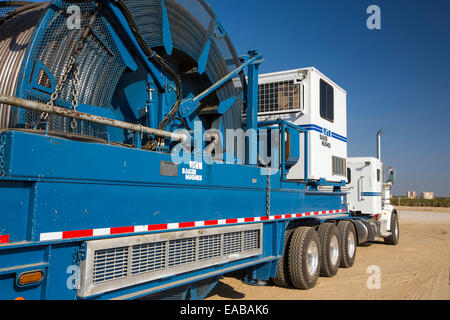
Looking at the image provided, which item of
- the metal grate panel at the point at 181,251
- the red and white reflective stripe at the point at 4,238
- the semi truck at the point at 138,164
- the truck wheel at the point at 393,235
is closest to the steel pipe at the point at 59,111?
the semi truck at the point at 138,164

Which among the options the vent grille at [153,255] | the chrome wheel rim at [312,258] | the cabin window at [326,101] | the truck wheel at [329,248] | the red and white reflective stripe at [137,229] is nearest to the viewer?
the red and white reflective stripe at [137,229]

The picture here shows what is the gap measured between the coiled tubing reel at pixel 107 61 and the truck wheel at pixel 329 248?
3289 mm

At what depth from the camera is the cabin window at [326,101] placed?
8.55 metres

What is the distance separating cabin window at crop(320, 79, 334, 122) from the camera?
855 centimetres

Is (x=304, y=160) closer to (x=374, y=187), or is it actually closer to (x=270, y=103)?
(x=270, y=103)

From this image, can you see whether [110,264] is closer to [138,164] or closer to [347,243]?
[138,164]

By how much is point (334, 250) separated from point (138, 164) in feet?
18.8

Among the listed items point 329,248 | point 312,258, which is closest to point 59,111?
point 312,258

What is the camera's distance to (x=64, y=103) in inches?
157

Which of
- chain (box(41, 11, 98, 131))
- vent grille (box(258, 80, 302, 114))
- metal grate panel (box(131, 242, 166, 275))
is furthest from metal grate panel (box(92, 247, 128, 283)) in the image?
vent grille (box(258, 80, 302, 114))

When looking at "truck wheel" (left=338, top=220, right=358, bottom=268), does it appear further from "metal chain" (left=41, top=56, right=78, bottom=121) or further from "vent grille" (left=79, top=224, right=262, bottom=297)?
"metal chain" (left=41, top=56, right=78, bottom=121)

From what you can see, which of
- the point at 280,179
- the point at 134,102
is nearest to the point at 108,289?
the point at 134,102

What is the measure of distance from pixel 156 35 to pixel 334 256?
18.3 ft

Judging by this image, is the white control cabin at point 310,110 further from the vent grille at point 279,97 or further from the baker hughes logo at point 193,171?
the baker hughes logo at point 193,171
